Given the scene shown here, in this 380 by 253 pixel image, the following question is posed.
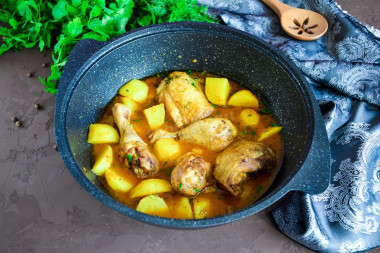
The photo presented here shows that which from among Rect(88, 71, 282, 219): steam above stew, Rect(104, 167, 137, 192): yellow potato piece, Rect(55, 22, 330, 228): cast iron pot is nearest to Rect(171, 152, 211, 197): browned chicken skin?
Rect(88, 71, 282, 219): steam above stew

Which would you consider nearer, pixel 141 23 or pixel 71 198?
pixel 71 198

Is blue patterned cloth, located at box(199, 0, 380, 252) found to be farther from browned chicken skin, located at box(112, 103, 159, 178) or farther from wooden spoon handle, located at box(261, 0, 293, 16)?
browned chicken skin, located at box(112, 103, 159, 178)

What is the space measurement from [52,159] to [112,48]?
87 centimetres

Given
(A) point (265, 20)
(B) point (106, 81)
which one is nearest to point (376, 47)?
(A) point (265, 20)

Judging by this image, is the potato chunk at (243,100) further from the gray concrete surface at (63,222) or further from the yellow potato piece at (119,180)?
the yellow potato piece at (119,180)

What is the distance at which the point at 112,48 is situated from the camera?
2.35m

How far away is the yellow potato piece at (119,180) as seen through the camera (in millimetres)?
2113

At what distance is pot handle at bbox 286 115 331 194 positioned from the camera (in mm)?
1766

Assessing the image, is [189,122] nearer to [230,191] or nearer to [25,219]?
[230,191]

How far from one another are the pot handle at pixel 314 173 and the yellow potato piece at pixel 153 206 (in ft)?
2.31

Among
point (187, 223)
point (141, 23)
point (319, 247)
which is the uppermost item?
point (141, 23)

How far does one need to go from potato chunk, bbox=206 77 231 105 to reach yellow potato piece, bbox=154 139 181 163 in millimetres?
466

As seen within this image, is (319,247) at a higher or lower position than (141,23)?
lower

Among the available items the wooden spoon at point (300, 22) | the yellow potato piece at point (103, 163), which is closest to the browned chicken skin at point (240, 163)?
the yellow potato piece at point (103, 163)
